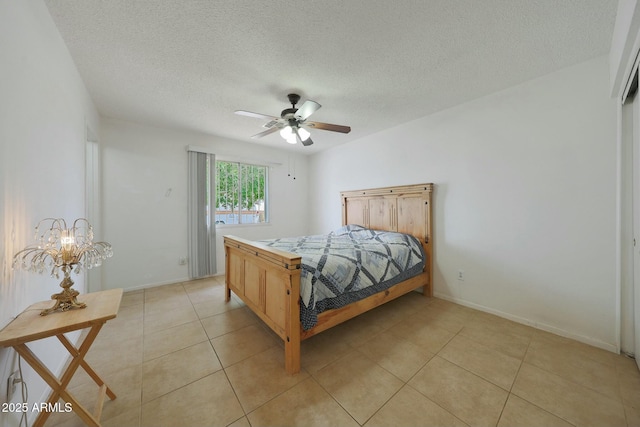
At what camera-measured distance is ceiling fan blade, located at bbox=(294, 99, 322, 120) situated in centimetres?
208

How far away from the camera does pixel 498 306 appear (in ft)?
8.24

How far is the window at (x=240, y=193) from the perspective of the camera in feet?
13.8

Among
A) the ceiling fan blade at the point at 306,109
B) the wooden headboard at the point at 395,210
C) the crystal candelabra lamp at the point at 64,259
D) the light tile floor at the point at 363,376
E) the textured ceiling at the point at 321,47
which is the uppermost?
the textured ceiling at the point at 321,47

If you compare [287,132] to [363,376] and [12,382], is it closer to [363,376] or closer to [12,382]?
[363,376]

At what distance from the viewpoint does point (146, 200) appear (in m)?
3.42

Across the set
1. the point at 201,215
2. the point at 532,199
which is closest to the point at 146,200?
the point at 201,215

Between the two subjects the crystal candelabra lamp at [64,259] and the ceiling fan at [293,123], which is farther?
the ceiling fan at [293,123]

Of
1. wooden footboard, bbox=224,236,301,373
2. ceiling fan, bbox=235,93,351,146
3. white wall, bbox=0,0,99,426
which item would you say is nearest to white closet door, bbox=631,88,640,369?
ceiling fan, bbox=235,93,351,146

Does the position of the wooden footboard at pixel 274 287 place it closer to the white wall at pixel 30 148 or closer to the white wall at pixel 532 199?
the white wall at pixel 30 148

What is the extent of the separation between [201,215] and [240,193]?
0.87 meters

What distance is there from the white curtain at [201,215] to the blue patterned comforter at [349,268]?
159cm

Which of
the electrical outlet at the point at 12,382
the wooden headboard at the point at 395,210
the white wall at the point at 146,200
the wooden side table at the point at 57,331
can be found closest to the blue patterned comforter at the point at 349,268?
the wooden headboard at the point at 395,210

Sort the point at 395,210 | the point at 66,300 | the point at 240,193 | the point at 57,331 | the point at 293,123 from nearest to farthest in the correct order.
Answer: the point at 57,331, the point at 66,300, the point at 293,123, the point at 395,210, the point at 240,193

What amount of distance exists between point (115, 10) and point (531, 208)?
3776 millimetres
